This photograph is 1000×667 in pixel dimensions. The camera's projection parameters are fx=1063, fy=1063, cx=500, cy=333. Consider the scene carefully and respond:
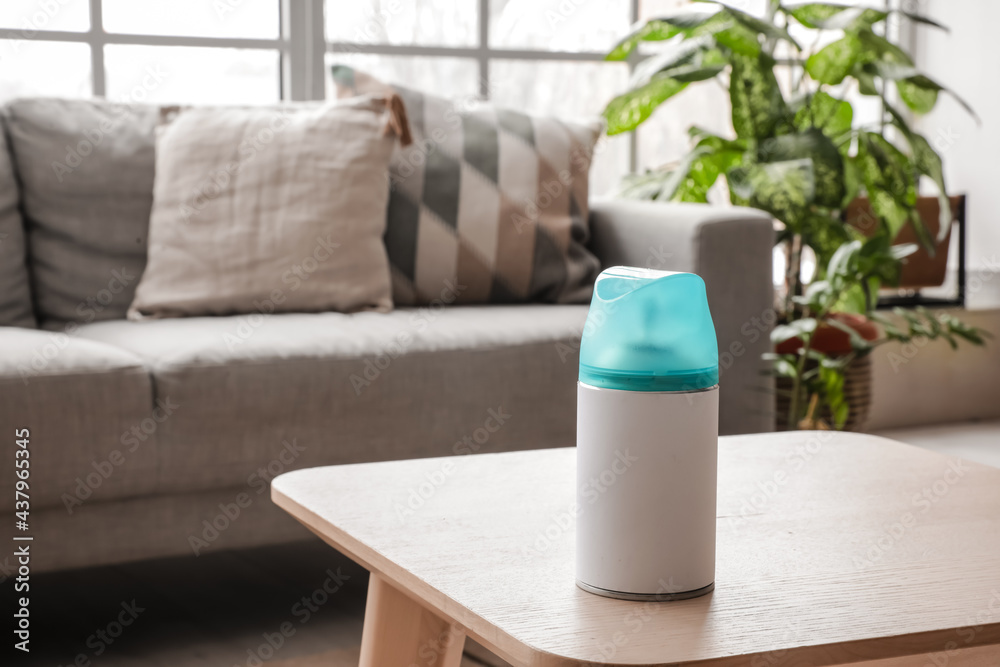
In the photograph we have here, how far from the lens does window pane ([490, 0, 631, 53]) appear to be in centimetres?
288

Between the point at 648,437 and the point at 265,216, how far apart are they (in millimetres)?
1421

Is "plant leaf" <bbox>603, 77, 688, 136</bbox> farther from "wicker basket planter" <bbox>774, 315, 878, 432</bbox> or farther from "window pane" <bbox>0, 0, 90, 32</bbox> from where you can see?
"window pane" <bbox>0, 0, 90, 32</bbox>

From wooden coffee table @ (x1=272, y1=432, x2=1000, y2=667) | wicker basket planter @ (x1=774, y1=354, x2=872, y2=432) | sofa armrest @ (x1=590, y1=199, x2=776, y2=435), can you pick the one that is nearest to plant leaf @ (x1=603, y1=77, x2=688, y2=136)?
sofa armrest @ (x1=590, y1=199, x2=776, y2=435)

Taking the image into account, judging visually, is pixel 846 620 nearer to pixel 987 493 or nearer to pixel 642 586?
pixel 642 586

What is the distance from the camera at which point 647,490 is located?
1.99ft

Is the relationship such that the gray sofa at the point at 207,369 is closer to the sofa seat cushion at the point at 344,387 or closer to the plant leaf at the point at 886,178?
the sofa seat cushion at the point at 344,387

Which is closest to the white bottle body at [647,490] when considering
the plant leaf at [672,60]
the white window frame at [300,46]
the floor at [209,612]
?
the floor at [209,612]

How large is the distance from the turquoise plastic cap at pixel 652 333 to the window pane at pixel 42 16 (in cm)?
213

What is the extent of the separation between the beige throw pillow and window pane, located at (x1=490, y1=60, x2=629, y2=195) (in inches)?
38.9

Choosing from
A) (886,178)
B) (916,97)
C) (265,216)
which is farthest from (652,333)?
(916,97)

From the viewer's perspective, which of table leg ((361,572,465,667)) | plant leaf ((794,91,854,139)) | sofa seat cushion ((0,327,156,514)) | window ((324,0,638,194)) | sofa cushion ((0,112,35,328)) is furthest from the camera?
window ((324,0,638,194))

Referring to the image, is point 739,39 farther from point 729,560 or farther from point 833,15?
point 729,560

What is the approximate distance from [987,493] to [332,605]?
1.14 meters

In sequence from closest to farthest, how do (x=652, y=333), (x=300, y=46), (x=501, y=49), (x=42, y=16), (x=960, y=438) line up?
(x=652, y=333) → (x=42, y=16) → (x=300, y=46) → (x=501, y=49) → (x=960, y=438)
